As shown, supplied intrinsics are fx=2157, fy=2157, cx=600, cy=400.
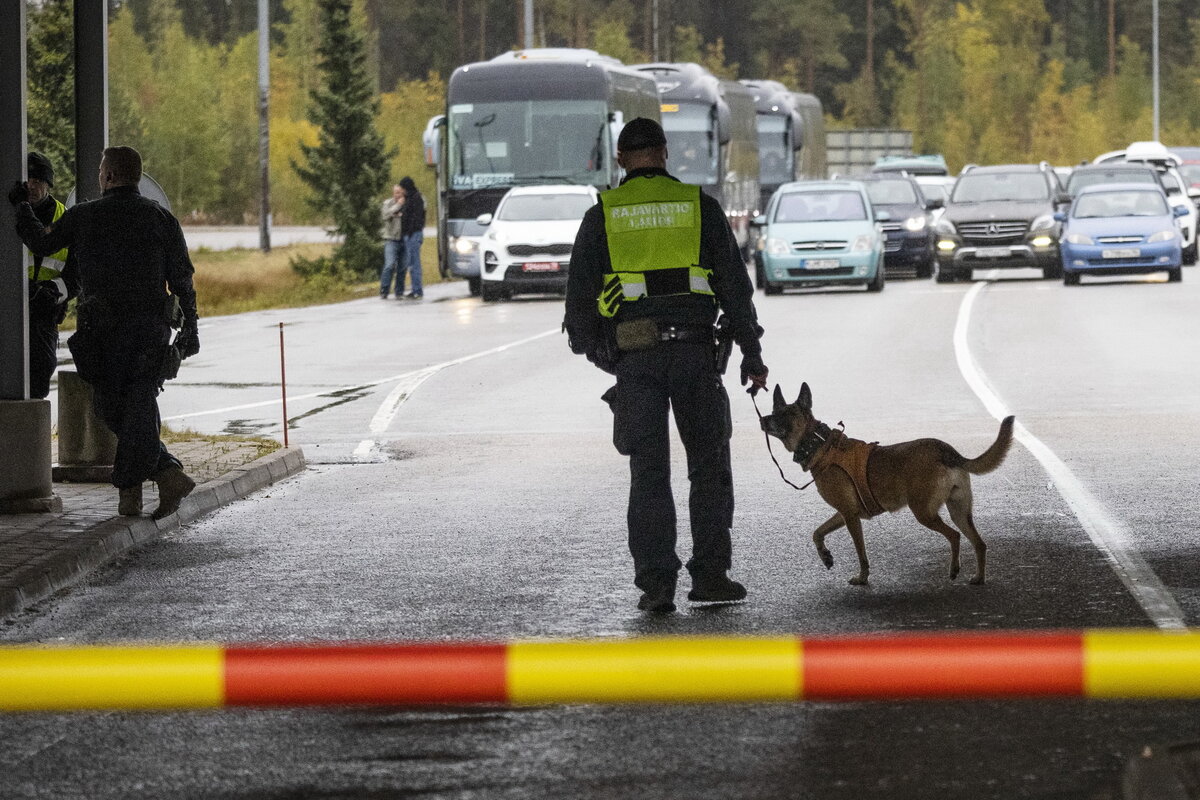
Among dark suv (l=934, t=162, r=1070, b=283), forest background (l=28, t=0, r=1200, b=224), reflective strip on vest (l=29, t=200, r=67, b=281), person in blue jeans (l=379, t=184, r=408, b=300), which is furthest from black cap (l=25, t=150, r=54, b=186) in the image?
forest background (l=28, t=0, r=1200, b=224)

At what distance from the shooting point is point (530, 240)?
32.8 metres

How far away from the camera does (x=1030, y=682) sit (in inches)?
137

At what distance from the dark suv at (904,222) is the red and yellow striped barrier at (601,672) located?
3485cm

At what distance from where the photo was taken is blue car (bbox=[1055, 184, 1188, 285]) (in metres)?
33.7

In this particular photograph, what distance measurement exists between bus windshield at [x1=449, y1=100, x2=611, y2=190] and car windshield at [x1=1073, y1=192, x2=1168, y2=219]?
309 inches

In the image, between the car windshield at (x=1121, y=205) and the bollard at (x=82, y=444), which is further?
the car windshield at (x=1121, y=205)

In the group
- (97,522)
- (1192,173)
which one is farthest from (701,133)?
(97,522)

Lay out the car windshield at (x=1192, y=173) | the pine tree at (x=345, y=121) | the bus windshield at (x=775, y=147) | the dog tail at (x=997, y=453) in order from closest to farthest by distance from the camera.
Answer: the dog tail at (x=997, y=453) < the pine tree at (x=345, y=121) < the bus windshield at (x=775, y=147) < the car windshield at (x=1192, y=173)

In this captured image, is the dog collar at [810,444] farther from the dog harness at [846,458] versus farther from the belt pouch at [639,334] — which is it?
the belt pouch at [639,334]

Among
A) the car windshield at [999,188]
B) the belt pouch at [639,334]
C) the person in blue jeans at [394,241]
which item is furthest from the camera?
the car windshield at [999,188]

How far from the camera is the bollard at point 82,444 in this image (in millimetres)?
11781

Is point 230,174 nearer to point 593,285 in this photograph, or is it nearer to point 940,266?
point 940,266

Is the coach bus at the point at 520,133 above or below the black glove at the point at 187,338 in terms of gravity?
above

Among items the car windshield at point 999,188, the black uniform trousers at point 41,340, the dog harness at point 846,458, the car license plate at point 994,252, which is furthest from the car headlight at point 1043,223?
the dog harness at point 846,458
